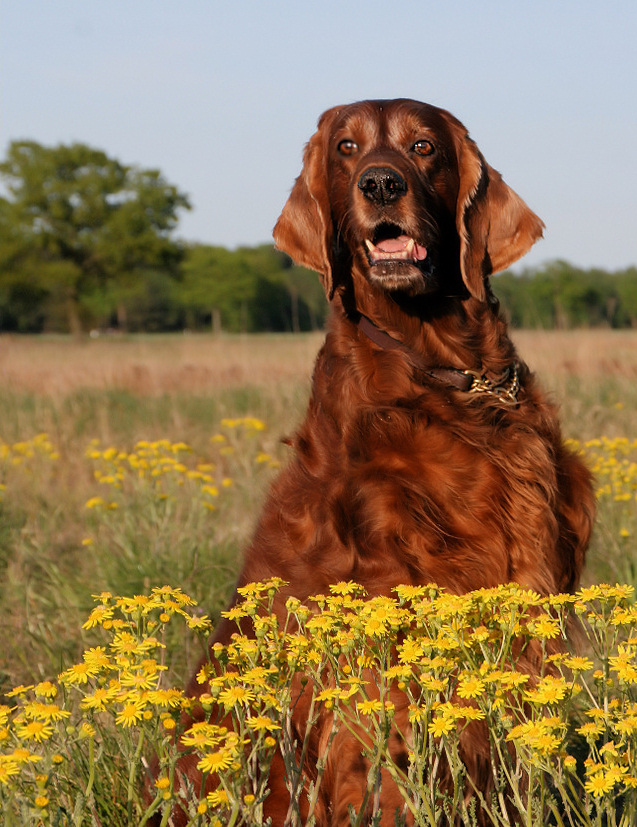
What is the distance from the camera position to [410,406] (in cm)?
196

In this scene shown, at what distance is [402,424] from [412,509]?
21 centimetres

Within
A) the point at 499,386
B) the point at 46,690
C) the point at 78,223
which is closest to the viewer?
the point at 46,690

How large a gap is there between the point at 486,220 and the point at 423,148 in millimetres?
252

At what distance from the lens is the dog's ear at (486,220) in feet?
7.52

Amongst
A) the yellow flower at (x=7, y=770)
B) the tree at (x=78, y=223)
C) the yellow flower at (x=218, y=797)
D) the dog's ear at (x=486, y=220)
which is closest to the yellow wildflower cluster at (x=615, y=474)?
the dog's ear at (x=486, y=220)

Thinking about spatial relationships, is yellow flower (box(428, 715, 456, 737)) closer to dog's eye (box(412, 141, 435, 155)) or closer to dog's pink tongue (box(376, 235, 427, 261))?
→ dog's pink tongue (box(376, 235, 427, 261))

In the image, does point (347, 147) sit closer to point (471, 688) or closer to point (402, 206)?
point (402, 206)

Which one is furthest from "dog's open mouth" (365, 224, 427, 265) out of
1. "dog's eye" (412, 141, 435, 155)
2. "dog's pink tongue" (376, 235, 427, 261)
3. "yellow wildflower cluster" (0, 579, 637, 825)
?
"yellow wildflower cluster" (0, 579, 637, 825)

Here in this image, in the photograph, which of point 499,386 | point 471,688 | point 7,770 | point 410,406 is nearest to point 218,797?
point 7,770

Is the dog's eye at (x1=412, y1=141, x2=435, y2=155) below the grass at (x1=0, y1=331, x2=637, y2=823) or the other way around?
the other way around

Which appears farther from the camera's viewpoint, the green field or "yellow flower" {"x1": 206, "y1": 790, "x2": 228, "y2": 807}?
the green field

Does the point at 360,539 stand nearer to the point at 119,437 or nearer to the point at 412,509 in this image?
the point at 412,509

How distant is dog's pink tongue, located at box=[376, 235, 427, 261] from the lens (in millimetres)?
2211

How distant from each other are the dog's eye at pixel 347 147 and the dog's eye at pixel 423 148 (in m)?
0.15
